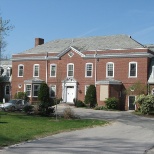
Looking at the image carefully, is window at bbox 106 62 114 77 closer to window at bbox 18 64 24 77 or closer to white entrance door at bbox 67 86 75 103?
white entrance door at bbox 67 86 75 103

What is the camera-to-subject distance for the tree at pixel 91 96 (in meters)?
42.8

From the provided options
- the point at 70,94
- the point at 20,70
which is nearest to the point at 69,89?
the point at 70,94

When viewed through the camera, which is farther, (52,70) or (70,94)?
(52,70)

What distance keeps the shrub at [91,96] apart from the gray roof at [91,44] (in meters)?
5.58

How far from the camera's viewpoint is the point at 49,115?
95.3ft

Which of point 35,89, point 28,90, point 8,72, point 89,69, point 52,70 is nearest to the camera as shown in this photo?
point 89,69

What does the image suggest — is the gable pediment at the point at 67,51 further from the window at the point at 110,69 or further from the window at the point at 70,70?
the window at the point at 110,69

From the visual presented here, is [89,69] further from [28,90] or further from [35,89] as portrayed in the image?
[28,90]

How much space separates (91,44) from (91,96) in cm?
843

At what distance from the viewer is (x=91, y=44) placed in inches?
1875

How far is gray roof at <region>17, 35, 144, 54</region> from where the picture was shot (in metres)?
44.4

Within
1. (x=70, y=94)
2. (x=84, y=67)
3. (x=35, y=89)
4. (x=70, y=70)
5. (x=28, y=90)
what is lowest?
(x=70, y=94)

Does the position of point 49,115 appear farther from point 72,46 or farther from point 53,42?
point 53,42

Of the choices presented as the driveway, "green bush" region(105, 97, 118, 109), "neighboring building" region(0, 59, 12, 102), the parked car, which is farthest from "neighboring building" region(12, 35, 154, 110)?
the driveway
